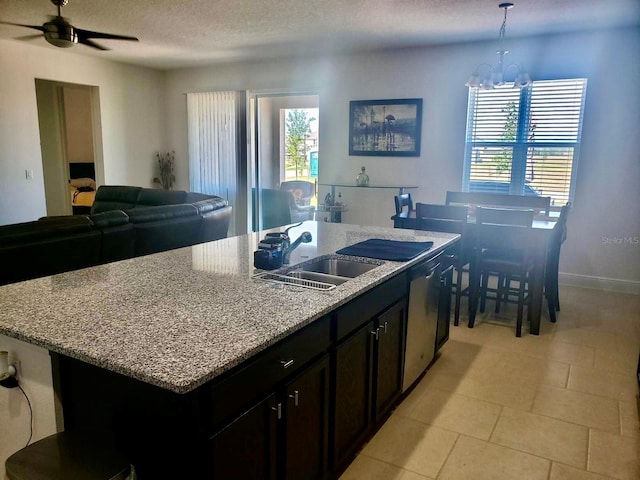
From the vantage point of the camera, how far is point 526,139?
523 cm

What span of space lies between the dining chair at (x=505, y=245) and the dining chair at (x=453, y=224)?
4.5 inches

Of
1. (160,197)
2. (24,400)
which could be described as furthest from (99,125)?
(24,400)

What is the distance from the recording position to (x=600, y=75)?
4.78m

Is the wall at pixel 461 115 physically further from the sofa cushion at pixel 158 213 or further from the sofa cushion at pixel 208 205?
the sofa cushion at pixel 158 213

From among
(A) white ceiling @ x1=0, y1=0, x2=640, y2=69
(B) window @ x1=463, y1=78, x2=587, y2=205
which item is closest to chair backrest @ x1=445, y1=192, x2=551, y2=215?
(B) window @ x1=463, y1=78, x2=587, y2=205

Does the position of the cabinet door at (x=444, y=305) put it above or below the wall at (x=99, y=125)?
below

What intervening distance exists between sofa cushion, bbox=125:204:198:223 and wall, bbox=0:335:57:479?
2.38 m

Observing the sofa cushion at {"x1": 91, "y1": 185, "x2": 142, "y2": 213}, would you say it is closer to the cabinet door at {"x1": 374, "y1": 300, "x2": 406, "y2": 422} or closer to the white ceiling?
the white ceiling

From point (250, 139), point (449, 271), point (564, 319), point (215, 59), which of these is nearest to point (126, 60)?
point (215, 59)

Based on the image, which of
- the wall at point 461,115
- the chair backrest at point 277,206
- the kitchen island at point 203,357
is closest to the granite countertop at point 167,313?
the kitchen island at point 203,357

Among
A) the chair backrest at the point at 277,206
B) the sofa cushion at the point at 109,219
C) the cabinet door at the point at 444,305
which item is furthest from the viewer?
A: the chair backrest at the point at 277,206

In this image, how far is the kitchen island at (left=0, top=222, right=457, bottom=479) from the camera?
1.22 m

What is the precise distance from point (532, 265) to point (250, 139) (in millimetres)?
4646

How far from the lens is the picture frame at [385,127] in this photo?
19.0ft
